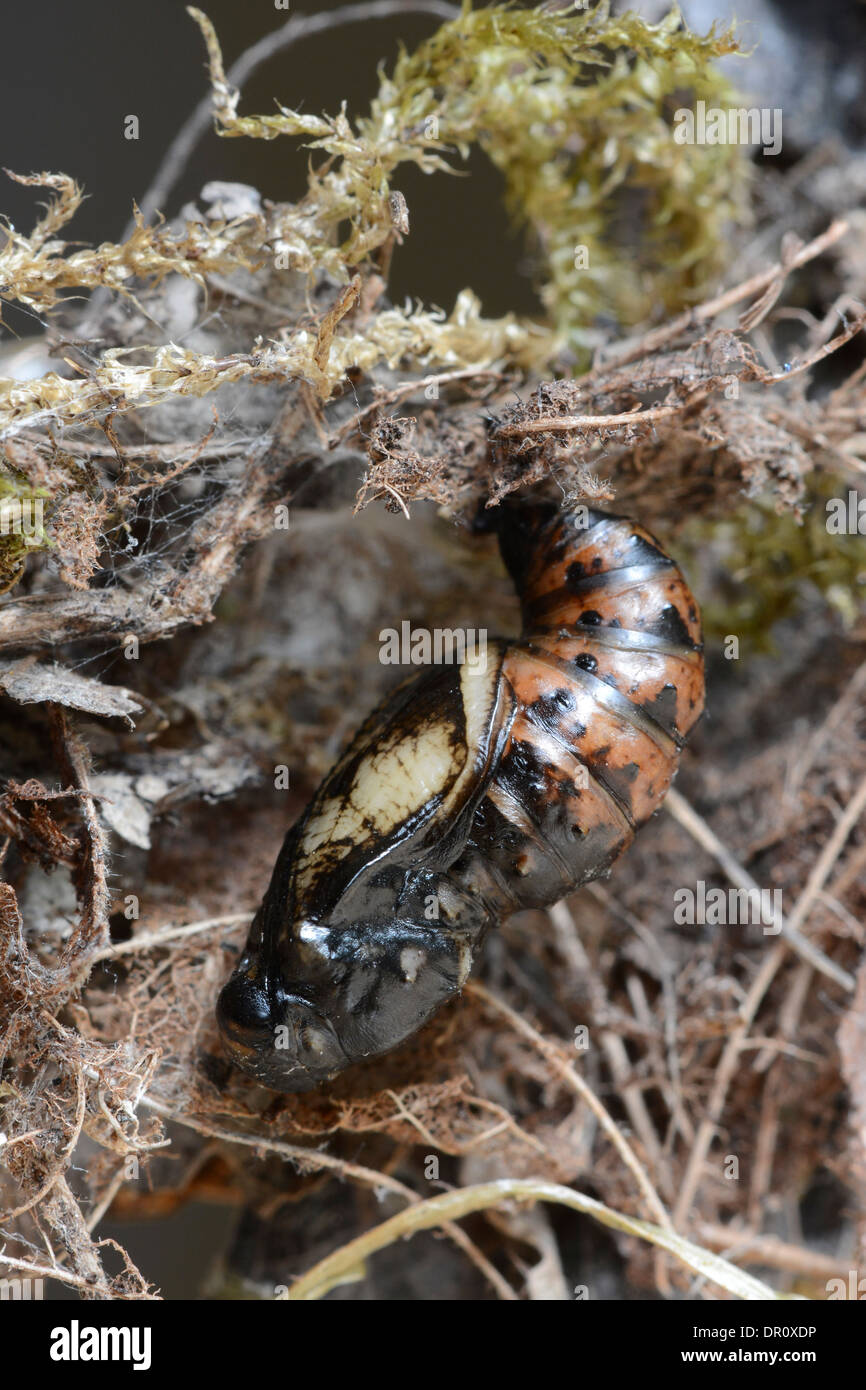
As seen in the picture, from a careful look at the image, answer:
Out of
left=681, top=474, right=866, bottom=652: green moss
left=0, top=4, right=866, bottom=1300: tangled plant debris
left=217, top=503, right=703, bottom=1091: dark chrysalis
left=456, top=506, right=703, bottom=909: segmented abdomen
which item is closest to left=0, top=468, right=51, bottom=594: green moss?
left=0, top=4, right=866, bottom=1300: tangled plant debris

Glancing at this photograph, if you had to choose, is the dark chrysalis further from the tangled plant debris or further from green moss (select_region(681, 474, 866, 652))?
green moss (select_region(681, 474, 866, 652))

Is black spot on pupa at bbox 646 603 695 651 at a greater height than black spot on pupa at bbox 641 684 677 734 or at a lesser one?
greater

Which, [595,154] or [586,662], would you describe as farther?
[595,154]

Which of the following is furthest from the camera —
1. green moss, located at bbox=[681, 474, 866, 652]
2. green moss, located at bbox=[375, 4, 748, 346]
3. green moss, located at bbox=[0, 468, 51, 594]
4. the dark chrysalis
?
green moss, located at bbox=[681, 474, 866, 652]

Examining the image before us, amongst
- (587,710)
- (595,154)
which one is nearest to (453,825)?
(587,710)

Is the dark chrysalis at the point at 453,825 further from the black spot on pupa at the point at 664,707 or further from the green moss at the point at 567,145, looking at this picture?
the green moss at the point at 567,145

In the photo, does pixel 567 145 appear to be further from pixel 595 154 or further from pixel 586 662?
pixel 586 662
